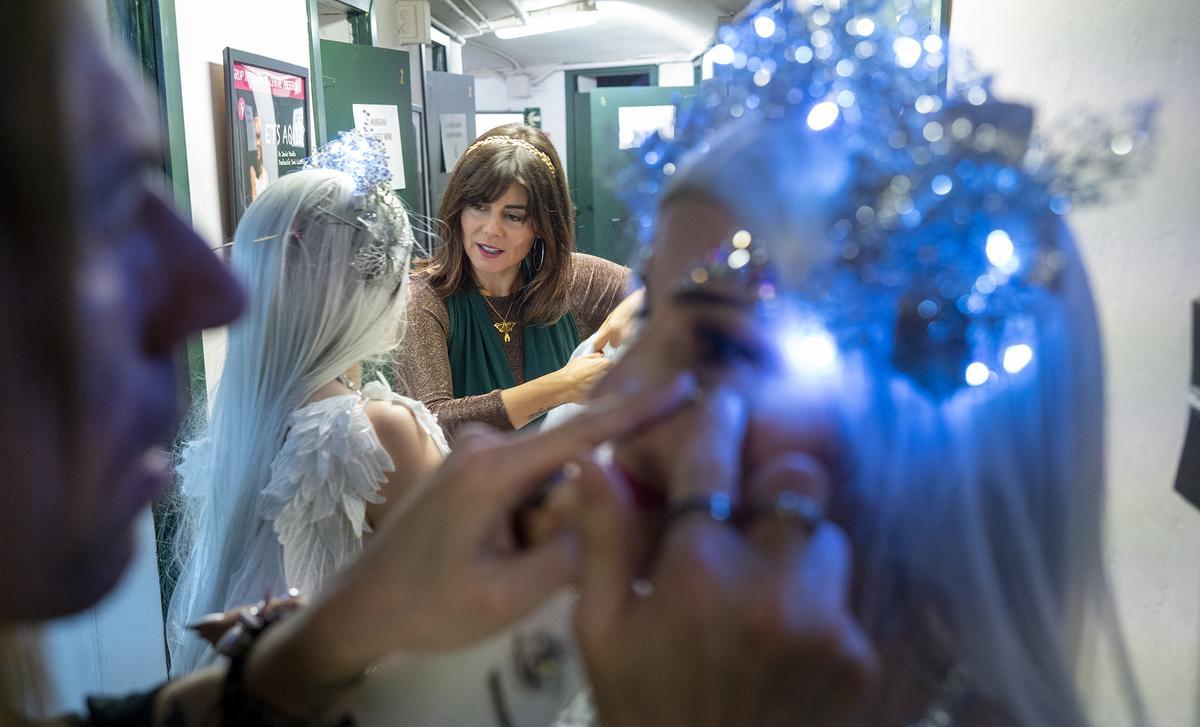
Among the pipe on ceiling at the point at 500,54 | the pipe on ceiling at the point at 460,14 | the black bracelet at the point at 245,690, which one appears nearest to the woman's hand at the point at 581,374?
the black bracelet at the point at 245,690

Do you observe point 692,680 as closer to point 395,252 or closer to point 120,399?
point 120,399

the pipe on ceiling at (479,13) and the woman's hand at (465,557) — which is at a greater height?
the pipe on ceiling at (479,13)

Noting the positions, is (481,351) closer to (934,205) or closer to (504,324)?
(504,324)

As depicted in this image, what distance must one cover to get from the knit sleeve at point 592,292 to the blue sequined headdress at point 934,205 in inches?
58.6

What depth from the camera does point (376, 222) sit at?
4.75 feet

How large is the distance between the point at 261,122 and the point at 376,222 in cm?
127

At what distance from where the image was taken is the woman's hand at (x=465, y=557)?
0.51 m

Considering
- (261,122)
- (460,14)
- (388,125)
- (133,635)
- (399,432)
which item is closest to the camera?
(399,432)

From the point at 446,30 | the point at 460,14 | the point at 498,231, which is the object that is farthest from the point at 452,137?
the point at 498,231

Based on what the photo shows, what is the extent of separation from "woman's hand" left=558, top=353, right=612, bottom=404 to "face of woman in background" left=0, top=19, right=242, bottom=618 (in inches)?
41.2

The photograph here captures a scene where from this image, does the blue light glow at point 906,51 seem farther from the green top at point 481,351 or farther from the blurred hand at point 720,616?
the green top at point 481,351

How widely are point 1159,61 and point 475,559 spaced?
28.5 inches

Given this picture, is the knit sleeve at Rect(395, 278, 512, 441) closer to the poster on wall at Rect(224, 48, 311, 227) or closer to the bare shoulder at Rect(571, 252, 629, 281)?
the bare shoulder at Rect(571, 252, 629, 281)

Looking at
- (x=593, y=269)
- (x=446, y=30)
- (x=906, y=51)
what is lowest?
(x=593, y=269)
